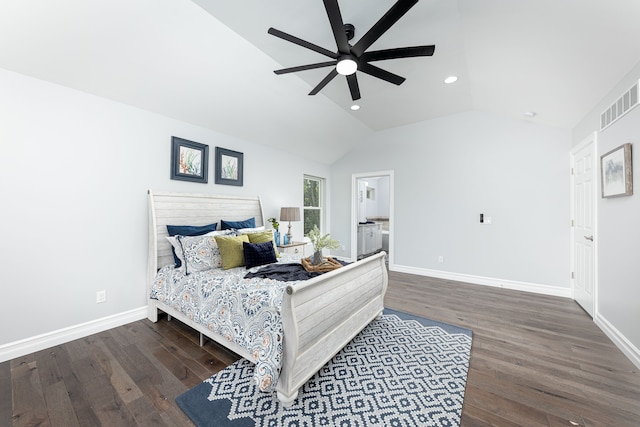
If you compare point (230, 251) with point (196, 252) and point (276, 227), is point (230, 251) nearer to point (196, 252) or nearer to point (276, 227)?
point (196, 252)

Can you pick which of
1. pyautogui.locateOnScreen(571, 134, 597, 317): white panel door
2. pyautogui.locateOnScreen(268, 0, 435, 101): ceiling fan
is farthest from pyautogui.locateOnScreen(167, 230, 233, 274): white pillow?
pyautogui.locateOnScreen(571, 134, 597, 317): white panel door

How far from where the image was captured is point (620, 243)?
7.56 ft

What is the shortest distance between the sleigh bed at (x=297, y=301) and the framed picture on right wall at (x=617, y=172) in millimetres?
2208

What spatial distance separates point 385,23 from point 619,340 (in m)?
3.42

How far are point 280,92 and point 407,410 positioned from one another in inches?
144

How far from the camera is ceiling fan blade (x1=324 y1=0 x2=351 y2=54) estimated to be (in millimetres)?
1542

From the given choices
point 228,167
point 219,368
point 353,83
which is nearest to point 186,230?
point 228,167

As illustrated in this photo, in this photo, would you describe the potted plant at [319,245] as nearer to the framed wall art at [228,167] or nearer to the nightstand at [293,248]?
the nightstand at [293,248]

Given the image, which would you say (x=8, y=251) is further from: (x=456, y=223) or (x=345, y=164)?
(x=456, y=223)

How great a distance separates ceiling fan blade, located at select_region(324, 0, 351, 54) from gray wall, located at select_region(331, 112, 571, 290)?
3.37 meters

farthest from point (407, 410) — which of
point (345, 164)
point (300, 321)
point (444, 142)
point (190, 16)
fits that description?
point (345, 164)

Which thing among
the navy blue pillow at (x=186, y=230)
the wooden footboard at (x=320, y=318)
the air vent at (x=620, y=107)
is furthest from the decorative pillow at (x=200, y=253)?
the air vent at (x=620, y=107)

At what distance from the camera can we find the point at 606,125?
2.57 m

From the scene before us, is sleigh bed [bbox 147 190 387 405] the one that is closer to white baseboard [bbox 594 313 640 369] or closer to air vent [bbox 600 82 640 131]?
white baseboard [bbox 594 313 640 369]
